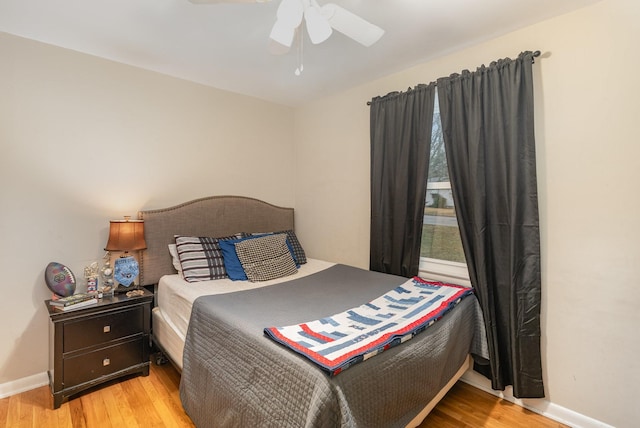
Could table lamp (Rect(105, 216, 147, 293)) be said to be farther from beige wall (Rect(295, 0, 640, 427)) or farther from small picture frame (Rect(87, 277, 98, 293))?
beige wall (Rect(295, 0, 640, 427))

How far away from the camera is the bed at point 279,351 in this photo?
1.12m

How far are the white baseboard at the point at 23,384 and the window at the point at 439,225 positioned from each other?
2.89 m

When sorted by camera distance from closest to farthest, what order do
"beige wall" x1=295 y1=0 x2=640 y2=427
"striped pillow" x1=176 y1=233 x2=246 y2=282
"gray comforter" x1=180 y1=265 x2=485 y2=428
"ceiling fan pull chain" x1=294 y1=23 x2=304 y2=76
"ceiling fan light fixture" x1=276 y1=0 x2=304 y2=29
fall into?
"gray comforter" x1=180 y1=265 x2=485 y2=428 → "ceiling fan light fixture" x1=276 y1=0 x2=304 y2=29 → "beige wall" x1=295 y1=0 x2=640 y2=427 → "ceiling fan pull chain" x1=294 y1=23 x2=304 y2=76 → "striped pillow" x1=176 y1=233 x2=246 y2=282

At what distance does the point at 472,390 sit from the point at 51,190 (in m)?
3.29

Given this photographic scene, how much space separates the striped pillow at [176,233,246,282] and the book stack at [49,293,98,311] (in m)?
0.59

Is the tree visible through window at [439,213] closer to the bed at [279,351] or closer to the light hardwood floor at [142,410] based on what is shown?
the bed at [279,351]

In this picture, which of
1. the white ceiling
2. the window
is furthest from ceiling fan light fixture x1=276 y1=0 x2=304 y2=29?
the window

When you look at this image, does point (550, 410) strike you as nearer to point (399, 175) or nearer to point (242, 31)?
point (399, 175)

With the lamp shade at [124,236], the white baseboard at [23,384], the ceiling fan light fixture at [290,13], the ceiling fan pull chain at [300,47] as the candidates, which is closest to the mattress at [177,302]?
the lamp shade at [124,236]

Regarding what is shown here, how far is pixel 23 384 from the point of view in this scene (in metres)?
2.05

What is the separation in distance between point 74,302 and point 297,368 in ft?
5.65

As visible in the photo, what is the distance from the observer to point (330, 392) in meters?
1.03

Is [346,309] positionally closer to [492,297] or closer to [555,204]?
[492,297]

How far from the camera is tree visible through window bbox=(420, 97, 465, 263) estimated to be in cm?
232
